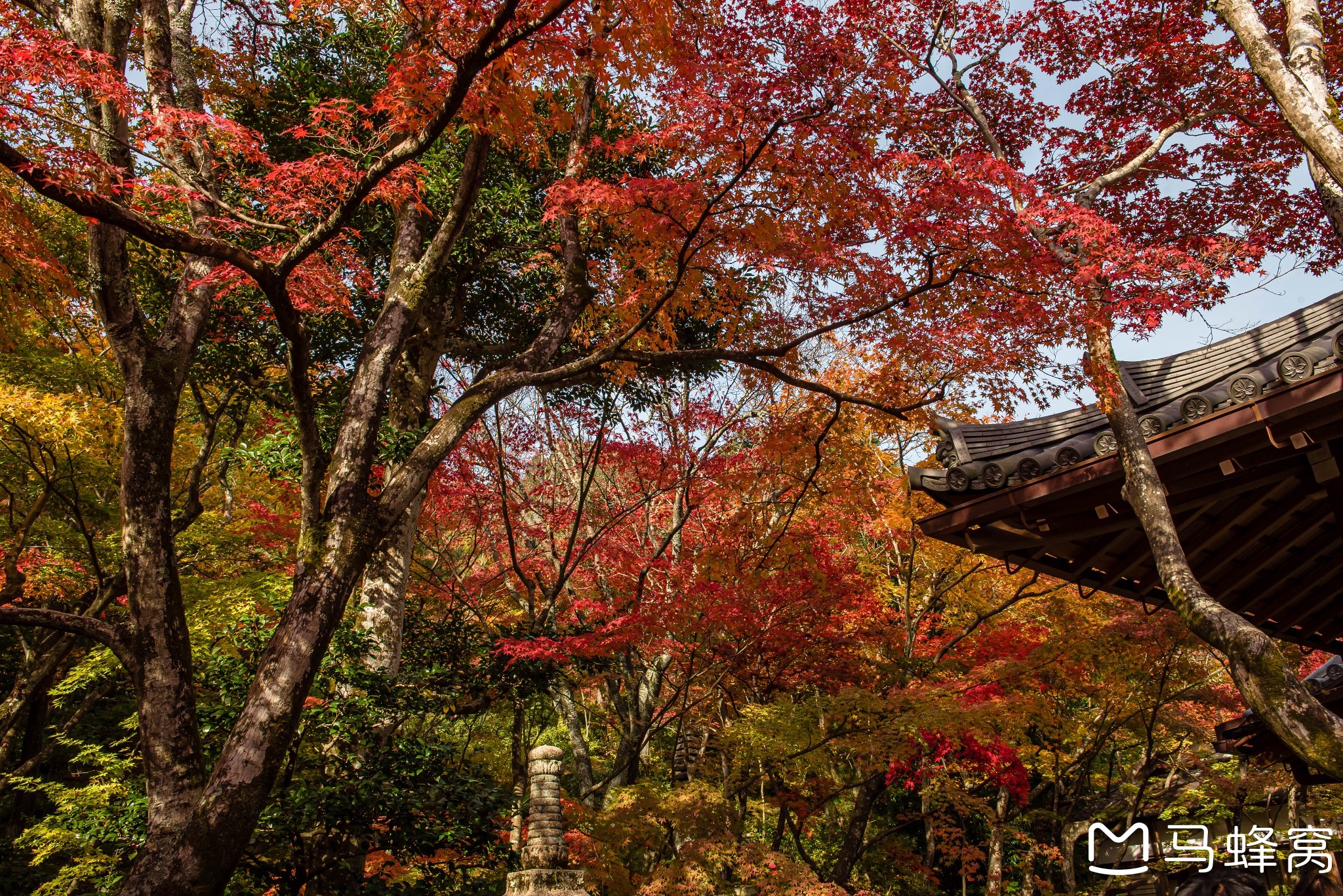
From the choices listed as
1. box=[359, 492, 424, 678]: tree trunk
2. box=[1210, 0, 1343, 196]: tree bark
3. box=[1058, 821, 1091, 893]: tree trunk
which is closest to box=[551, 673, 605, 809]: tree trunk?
box=[359, 492, 424, 678]: tree trunk

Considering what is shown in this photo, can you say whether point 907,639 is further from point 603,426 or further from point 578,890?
point 578,890

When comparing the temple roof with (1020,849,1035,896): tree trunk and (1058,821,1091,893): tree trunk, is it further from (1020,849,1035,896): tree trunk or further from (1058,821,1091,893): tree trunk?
(1020,849,1035,896): tree trunk

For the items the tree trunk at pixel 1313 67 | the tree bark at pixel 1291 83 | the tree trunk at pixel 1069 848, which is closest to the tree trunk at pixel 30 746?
the tree bark at pixel 1291 83

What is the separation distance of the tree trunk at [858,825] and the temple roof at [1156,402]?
245 inches

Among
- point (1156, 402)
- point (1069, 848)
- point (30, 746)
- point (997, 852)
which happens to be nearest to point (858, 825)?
point (997, 852)

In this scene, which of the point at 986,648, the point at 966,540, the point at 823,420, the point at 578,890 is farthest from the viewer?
the point at 986,648

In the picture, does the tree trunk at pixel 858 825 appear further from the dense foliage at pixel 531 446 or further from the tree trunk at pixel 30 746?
the tree trunk at pixel 30 746

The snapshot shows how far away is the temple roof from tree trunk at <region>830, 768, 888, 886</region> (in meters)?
6.22

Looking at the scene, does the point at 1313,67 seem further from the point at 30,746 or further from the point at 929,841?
the point at 30,746

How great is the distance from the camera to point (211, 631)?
31.5 feet

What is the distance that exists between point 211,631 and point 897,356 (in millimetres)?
9004

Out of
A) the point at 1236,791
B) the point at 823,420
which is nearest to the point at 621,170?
the point at 823,420

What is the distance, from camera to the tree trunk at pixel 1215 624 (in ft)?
9.80

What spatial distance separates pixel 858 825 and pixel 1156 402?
305 inches
